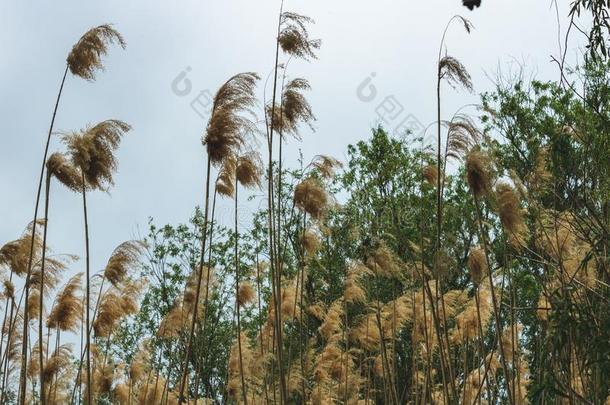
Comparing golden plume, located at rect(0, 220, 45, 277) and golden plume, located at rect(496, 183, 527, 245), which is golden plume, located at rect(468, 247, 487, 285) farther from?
golden plume, located at rect(0, 220, 45, 277)

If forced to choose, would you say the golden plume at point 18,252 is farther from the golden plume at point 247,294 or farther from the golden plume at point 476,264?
the golden plume at point 476,264

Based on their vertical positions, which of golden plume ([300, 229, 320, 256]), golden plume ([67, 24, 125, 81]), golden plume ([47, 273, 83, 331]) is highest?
golden plume ([67, 24, 125, 81])

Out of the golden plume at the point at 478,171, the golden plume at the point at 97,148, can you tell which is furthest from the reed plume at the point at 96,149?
the golden plume at the point at 478,171

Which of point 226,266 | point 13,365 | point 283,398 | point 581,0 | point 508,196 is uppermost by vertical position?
point 226,266

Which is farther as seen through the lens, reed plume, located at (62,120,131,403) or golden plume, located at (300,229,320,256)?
golden plume, located at (300,229,320,256)

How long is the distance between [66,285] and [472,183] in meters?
2.97

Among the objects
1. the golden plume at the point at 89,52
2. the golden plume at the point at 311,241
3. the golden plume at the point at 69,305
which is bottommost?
the golden plume at the point at 69,305

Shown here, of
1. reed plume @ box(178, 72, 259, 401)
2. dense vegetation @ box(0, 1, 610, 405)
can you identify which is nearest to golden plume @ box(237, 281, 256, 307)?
dense vegetation @ box(0, 1, 610, 405)

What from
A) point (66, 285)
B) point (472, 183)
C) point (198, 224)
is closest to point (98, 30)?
point (66, 285)

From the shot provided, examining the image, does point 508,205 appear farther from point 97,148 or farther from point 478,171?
point 97,148

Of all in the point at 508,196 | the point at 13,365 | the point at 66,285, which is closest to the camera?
the point at 508,196

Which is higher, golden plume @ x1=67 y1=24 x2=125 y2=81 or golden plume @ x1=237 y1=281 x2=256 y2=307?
golden plume @ x1=67 y1=24 x2=125 y2=81

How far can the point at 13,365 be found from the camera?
7906mm

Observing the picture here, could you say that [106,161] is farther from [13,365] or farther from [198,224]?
[198,224]
